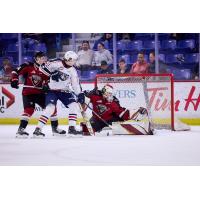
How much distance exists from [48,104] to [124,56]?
93cm

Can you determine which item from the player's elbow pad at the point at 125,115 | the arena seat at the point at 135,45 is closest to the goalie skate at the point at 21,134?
the player's elbow pad at the point at 125,115

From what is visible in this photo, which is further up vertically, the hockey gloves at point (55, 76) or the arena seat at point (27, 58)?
the arena seat at point (27, 58)

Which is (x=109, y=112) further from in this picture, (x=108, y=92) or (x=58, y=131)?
(x=58, y=131)

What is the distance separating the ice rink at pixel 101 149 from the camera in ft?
12.6

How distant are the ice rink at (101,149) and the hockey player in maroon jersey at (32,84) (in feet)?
0.39

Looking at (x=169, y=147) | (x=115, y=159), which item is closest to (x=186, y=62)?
(x=169, y=147)

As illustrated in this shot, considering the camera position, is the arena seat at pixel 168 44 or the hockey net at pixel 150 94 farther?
the hockey net at pixel 150 94

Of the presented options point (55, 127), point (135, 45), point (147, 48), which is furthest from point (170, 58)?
point (55, 127)

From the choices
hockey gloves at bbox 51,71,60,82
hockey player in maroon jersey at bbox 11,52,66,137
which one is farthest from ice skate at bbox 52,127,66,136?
hockey gloves at bbox 51,71,60,82

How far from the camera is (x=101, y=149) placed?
170 inches

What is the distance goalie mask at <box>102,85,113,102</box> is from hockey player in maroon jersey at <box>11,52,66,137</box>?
0.61 meters

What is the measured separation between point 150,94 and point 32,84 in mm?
1303

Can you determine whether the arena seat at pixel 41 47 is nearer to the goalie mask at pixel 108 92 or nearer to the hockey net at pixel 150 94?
the hockey net at pixel 150 94

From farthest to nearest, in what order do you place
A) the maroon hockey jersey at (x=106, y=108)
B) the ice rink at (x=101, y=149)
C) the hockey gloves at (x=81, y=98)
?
the maroon hockey jersey at (x=106, y=108), the hockey gloves at (x=81, y=98), the ice rink at (x=101, y=149)
